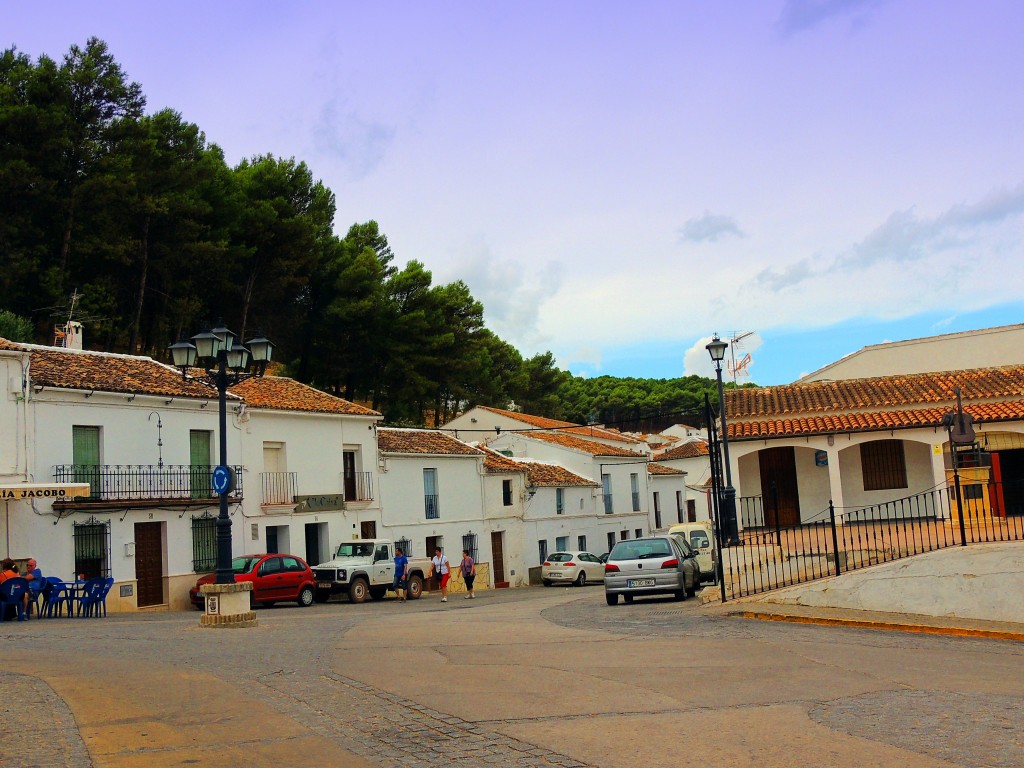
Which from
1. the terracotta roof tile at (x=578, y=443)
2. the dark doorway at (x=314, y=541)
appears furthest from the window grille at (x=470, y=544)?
the terracotta roof tile at (x=578, y=443)

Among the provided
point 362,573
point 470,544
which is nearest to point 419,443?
point 470,544

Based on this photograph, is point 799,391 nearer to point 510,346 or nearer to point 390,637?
point 390,637

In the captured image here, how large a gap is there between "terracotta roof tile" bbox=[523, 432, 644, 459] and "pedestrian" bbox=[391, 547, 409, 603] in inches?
852

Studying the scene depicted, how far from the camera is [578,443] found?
5316 cm

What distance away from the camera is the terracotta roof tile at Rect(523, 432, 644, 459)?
52156 mm

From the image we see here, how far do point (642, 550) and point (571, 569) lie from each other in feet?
62.8

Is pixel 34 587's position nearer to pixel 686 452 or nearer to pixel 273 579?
pixel 273 579

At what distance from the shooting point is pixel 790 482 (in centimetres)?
2558

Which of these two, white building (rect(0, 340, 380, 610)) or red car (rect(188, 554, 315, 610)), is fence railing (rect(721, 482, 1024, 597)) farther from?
white building (rect(0, 340, 380, 610))

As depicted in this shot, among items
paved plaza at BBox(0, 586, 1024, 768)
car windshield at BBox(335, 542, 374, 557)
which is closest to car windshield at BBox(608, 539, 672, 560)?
paved plaza at BBox(0, 586, 1024, 768)

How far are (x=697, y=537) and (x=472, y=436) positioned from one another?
74.7 feet

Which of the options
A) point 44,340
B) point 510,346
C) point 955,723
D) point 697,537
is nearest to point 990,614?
point 955,723

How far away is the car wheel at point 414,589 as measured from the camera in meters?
31.6

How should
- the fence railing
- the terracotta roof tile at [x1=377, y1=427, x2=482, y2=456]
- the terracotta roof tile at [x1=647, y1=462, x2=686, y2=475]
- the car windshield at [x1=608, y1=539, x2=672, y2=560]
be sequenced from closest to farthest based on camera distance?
the fence railing < the car windshield at [x1=608, y1=539, x2=672, y2=560] < the terracotta roof tile at [x1=377, y1=427, x2=482, y2=456] < the terracotta roof tile at [x1=647, y1=462, x2=686, y2=475]
